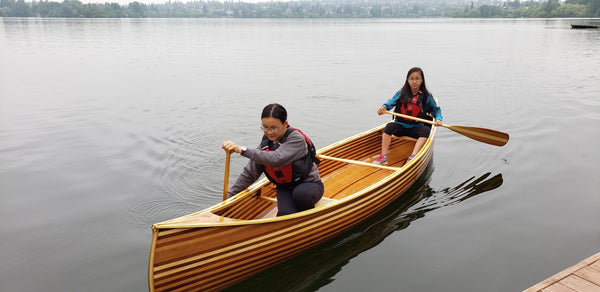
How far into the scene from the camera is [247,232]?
3811 mm

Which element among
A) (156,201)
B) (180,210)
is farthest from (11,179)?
(180,210)

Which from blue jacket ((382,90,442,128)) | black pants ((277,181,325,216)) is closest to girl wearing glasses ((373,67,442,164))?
blue jacket ((382,90,442,128))

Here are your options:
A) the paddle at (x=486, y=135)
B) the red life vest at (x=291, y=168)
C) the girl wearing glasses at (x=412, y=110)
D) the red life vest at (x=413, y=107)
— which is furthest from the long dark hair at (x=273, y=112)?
the paddle at (x=486, y=135)

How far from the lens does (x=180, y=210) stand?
5840mm

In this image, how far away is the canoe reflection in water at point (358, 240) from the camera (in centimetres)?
433

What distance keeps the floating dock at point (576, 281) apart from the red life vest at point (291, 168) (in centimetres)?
206

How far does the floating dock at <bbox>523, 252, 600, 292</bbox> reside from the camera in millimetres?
3499

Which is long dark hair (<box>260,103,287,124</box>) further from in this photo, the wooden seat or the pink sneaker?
the pink sneaker

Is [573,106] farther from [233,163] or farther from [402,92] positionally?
[233,163]

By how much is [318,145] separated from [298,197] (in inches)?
184

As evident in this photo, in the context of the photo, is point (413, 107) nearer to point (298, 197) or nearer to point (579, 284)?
point (298, 197)

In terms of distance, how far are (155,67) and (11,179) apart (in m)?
13.1

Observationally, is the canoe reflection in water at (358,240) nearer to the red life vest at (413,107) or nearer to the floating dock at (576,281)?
the red life vest at (413,107)

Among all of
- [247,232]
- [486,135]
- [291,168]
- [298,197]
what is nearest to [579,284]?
[298,197]
